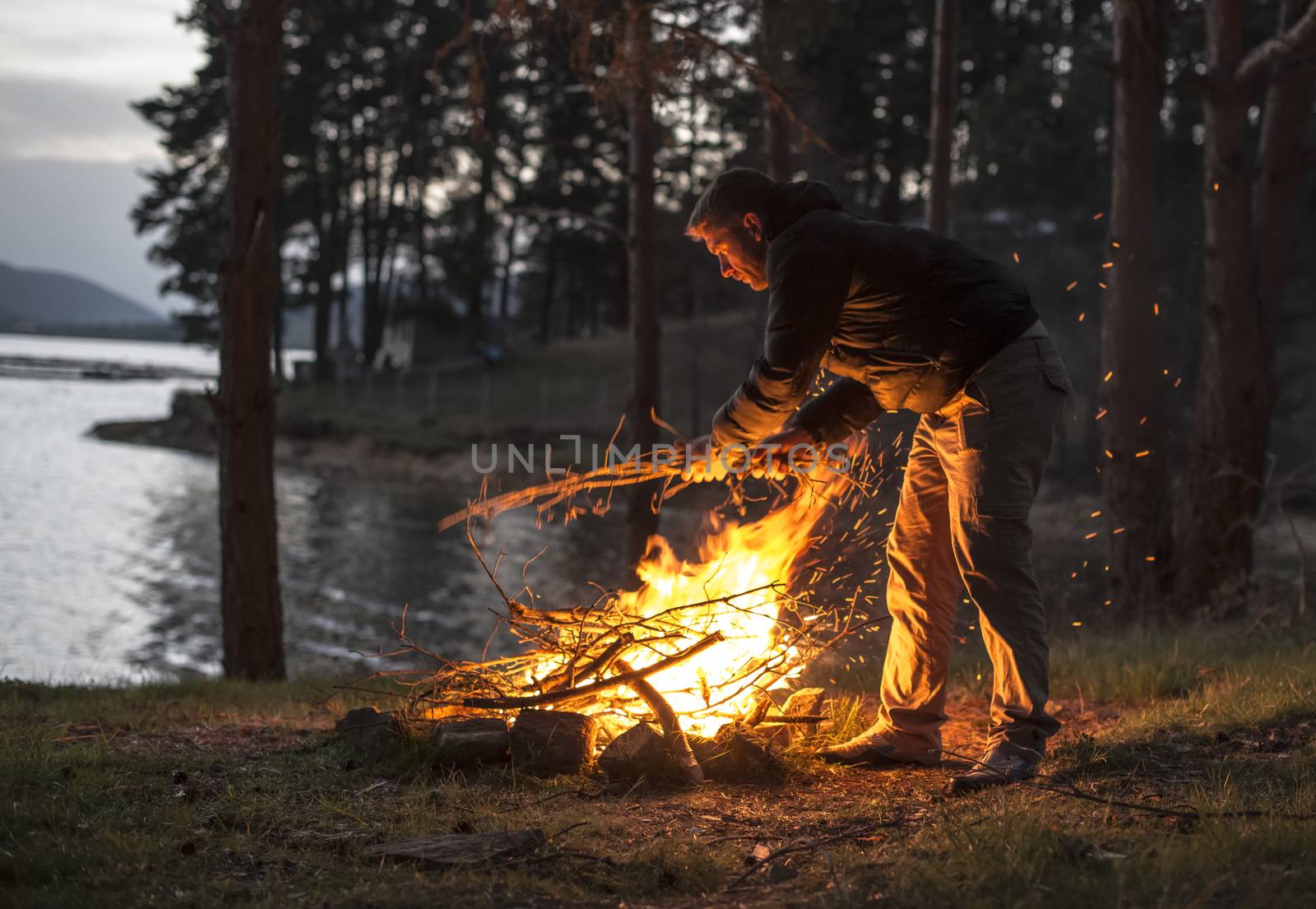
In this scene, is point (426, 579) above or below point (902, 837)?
below

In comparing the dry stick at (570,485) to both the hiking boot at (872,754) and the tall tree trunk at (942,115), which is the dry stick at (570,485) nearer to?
the hiking boot at (872,754)

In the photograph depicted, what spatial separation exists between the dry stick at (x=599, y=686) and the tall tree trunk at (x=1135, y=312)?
615 centimetres

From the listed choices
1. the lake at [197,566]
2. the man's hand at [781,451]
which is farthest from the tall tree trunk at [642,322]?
the man's hand at [781,451]

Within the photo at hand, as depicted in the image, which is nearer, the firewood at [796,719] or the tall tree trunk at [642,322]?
the firewood at [796,719]

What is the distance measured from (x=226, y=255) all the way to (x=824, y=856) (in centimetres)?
649

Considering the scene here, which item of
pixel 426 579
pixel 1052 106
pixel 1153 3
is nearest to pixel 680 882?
pixel 1153 3

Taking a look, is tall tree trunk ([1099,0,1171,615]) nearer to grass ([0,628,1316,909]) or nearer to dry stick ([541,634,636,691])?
grass ([0,628,1316,909])

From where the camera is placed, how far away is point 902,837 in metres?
3.39

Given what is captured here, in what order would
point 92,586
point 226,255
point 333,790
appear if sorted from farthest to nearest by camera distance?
point 92,586 → point 226,255 → point 333,790

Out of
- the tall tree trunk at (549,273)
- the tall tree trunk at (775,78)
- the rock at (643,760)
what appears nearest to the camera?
the rock at (643,760)

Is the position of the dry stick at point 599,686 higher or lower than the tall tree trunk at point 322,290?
lower

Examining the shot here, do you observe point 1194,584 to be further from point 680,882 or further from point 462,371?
point 462,371

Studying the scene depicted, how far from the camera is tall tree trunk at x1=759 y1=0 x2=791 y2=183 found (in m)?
10.2

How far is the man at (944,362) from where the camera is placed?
3840 millimetres
